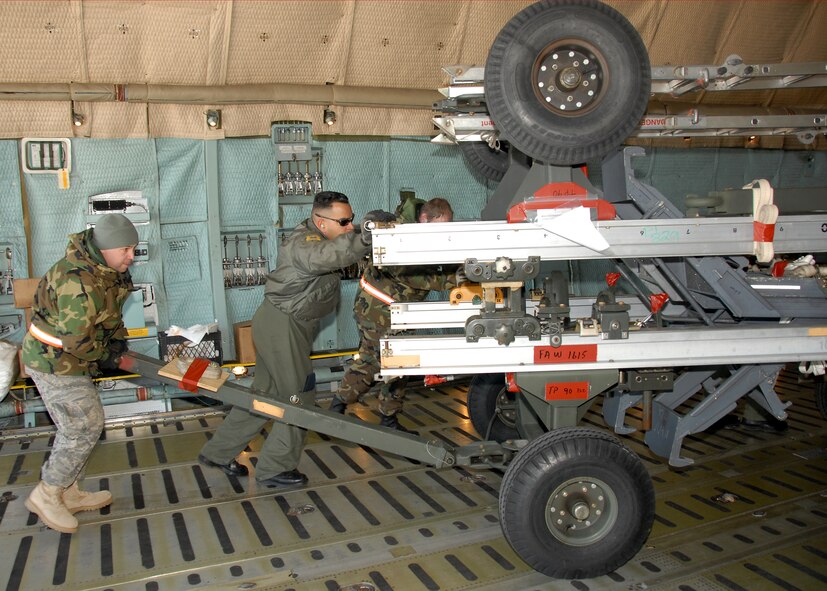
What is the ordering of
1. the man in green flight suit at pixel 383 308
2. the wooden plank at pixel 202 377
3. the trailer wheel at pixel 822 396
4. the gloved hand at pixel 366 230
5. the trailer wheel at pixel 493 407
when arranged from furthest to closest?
the trailer wheel at pixel 822 396 → the man in green flight suit at pixel 383 308 → the trailer wheel at pixel 493 407 → the wooden plank at pixel 202 377 → the gloved hand at pixel 366 230

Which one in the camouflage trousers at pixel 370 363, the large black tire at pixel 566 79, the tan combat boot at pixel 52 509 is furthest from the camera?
the camouflage trousers at pixel 370 363

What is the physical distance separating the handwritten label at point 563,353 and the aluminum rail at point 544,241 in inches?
19.6

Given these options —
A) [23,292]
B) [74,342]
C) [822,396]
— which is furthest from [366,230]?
[822,396]

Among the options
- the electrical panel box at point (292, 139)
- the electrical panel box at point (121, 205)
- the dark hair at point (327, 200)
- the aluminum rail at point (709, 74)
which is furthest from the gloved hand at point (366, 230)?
the electrical panel box at point (121, 205)

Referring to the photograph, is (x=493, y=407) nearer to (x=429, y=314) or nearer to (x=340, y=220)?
(x=429, y=314)

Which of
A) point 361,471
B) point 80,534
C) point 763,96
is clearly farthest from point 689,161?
point 80,534

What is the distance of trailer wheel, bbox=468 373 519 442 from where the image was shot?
5.84 metres

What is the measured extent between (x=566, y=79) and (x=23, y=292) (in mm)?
5204

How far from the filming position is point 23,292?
6.63 meters

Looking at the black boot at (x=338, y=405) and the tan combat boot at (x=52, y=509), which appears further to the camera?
the black boot at (x=338, y=405)

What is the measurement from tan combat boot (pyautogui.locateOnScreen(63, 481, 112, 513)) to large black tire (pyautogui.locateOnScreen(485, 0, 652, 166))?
360 cm

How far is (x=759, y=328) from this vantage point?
414cm

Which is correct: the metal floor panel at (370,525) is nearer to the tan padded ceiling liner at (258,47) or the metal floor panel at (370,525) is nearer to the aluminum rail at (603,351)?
the aluminum rail at (603,351)

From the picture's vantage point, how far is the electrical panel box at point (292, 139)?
739 centimetres
